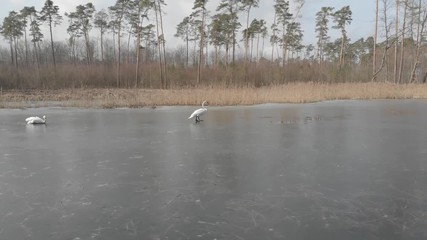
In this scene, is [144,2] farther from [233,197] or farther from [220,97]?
[233,197]

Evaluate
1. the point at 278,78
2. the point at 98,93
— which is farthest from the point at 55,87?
the point at 278,78

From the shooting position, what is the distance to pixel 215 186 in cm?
418

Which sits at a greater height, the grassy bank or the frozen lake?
the grassy bank

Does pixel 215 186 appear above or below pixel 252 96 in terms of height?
below

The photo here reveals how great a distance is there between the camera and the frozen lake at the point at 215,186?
302cm

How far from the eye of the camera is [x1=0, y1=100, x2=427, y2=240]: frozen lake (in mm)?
3018

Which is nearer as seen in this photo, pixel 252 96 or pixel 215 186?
pixel 215 186

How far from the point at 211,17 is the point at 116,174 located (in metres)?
29.9

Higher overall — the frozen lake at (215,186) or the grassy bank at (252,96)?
the grassy bank at (252,96)

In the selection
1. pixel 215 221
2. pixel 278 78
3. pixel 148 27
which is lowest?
pixel 215 221

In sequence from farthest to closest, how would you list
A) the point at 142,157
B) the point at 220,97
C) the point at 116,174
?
the point at 220,97
the point at 142,157
the point at 116,174

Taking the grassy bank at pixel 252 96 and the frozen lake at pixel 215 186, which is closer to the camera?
the frozen lake at pixel 215 186

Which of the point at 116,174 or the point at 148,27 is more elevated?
the point at 148,27

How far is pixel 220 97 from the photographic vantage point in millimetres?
16250
